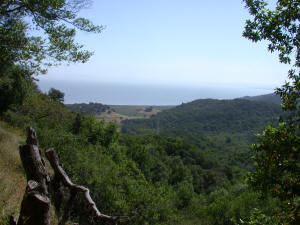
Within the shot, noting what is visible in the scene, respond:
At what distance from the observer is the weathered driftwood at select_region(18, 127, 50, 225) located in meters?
2.48

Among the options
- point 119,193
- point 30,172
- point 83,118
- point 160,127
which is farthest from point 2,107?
point 160,127

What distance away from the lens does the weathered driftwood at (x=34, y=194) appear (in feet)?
8.14

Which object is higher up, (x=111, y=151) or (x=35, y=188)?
A: (x=35, y=188)

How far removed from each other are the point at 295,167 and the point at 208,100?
452ft

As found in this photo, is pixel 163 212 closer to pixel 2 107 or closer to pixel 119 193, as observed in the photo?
pixel 119 193

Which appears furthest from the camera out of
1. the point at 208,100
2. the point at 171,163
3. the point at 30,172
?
the point at 208,100

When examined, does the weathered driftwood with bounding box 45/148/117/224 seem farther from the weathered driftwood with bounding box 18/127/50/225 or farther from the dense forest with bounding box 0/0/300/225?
the weathered driftwood with bounding box 18/127/50/225

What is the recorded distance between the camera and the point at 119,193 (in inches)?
405

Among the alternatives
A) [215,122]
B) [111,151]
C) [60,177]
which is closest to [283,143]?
[60,177]

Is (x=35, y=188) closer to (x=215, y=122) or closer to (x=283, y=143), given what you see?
(x=283, y=143)

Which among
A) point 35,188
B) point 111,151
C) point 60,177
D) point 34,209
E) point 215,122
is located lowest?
point 215,122

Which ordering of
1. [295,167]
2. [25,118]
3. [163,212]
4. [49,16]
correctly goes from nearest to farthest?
1. [295,167]
2. [49,16]
3. [163,212]
4. [25,118]

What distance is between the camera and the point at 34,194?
8.13 feet

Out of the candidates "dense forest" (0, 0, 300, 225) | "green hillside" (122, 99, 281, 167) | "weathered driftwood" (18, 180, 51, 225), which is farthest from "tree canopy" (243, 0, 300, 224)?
"green hillside" (122, 99, 281, 167)
